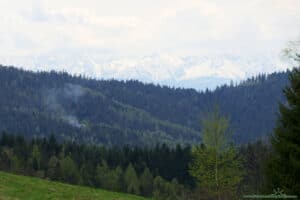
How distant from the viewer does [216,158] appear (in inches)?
2293

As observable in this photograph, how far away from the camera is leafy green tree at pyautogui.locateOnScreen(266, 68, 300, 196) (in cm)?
2797

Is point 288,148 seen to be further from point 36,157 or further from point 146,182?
point 36,157

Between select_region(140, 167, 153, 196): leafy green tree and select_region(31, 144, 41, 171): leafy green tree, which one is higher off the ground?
select_region(31, 144, 41, 171): leafy green tree

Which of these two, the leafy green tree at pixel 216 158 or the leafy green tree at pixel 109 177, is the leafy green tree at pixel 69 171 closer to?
the leafy green tree at pixel 109 177

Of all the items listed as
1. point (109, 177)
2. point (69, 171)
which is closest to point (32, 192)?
point (69, 171)

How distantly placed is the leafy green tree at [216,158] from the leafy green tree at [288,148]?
28129 mm

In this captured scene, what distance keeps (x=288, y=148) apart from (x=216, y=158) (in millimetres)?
30192

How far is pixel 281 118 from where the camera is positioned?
97.9 feet

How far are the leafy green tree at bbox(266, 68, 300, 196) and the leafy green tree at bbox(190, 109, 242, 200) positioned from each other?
2813 centimetres

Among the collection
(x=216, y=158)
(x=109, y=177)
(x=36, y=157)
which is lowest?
(x=109, y=177)

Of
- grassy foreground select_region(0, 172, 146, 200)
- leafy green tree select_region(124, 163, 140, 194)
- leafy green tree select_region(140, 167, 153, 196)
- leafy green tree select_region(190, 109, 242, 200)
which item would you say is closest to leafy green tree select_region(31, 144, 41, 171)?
leafy green tree select_region(124, 163, 140, 194)

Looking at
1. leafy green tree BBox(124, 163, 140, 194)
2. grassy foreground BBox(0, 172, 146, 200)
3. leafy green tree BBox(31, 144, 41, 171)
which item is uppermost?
leafy green tree BBox(31, 144, 41, 171)

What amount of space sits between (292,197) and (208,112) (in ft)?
112

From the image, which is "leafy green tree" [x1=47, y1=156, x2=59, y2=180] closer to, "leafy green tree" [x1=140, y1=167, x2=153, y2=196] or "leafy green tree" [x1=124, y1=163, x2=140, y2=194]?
"leafy green tree" [x1=124, y1=163, x2=140, y2=194]
